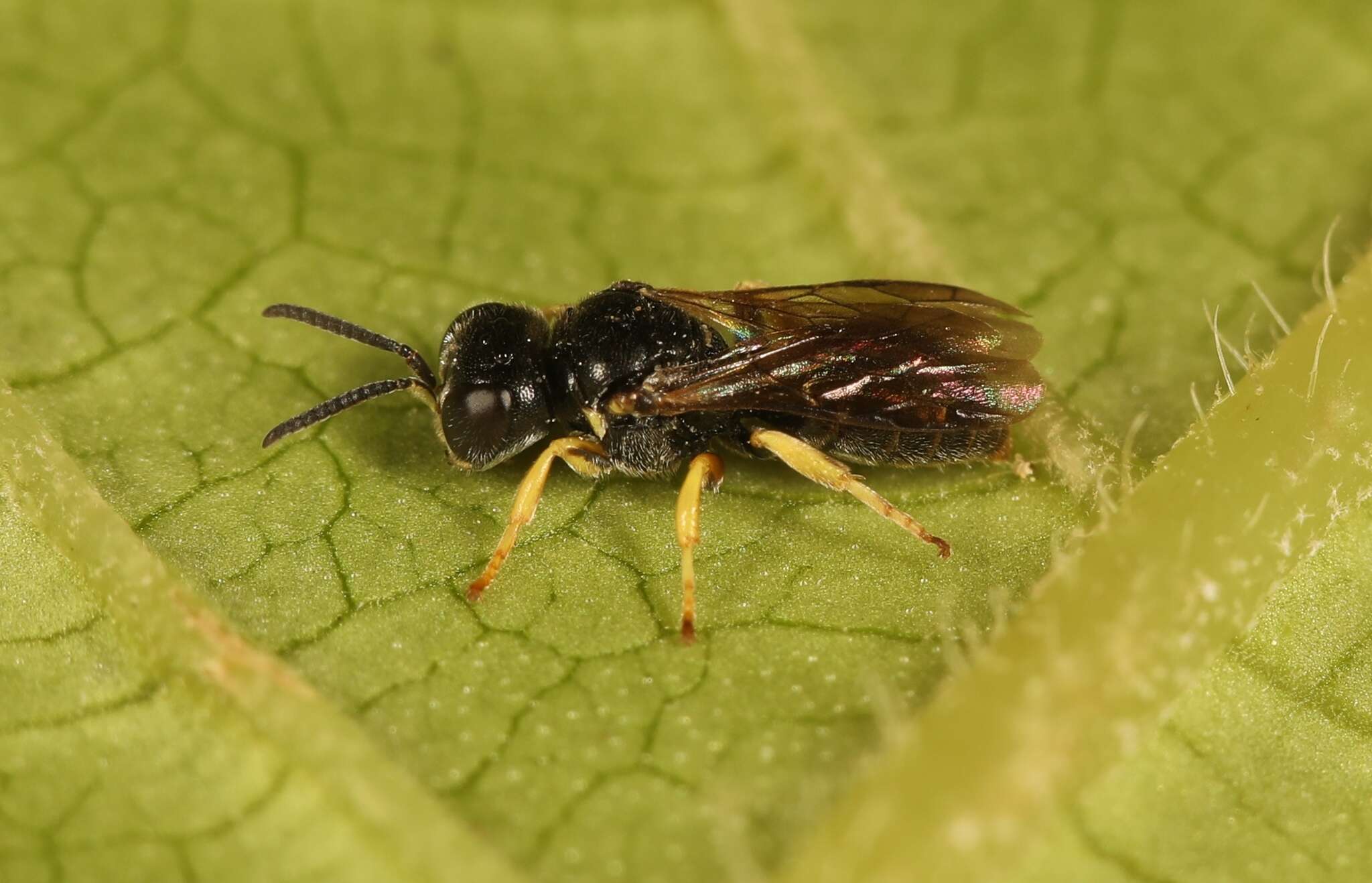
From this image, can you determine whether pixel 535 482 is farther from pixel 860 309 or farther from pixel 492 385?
pixel 860 309

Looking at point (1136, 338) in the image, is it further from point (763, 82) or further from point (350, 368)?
point (350, 368)

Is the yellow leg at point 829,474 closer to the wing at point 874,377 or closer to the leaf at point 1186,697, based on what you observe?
the wing at point 874,377

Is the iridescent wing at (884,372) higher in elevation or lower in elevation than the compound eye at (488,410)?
higher

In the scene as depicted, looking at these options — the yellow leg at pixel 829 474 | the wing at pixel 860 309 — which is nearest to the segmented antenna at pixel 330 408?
the wing at pixel 860 309

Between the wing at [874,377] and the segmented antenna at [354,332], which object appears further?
the segmented antenna at [354,332]

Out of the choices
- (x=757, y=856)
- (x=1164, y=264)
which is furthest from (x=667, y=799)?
(x=1164, y=264)

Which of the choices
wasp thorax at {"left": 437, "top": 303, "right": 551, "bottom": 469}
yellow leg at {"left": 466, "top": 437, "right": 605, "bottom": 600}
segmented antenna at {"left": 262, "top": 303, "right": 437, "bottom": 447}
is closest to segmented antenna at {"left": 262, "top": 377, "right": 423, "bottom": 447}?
segmented antenna at {"left": 262, "top": 303, "right": 437, "bottom": 447}

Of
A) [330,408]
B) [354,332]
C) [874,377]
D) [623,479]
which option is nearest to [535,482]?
[623,479]
